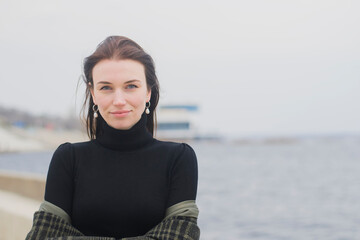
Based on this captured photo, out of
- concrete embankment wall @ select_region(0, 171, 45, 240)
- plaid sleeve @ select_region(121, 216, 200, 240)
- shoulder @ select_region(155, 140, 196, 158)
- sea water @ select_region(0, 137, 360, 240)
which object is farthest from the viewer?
sea water @ select_region(0, 137, 360, 240)

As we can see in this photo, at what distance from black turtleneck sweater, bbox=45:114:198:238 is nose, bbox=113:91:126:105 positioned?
10 centimetres

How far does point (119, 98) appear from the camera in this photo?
1.52 meters

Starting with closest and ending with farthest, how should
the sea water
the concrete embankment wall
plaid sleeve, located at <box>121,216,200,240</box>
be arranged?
plaid sleeve, located at <box>121,216,200,240</box>, the concrete embankment wall, the sea water

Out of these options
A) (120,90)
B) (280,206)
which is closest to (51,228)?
(120,90)

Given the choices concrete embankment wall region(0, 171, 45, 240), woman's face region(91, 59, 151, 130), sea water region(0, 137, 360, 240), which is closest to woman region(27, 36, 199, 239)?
woman's face region(91, 59, 151, 130)

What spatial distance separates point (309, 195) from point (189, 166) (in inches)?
867

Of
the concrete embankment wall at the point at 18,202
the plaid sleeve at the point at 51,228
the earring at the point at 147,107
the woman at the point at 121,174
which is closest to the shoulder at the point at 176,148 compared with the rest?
the woman at the point at 121,174

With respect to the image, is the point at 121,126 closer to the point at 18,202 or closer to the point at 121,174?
the point at 121,174

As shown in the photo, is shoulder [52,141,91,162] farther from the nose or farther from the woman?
the nose

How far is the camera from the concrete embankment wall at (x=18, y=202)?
439cm

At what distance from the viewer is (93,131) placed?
174cm

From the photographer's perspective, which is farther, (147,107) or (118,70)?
(147,107)

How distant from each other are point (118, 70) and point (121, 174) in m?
0.31

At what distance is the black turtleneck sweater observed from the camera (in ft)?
5.05
